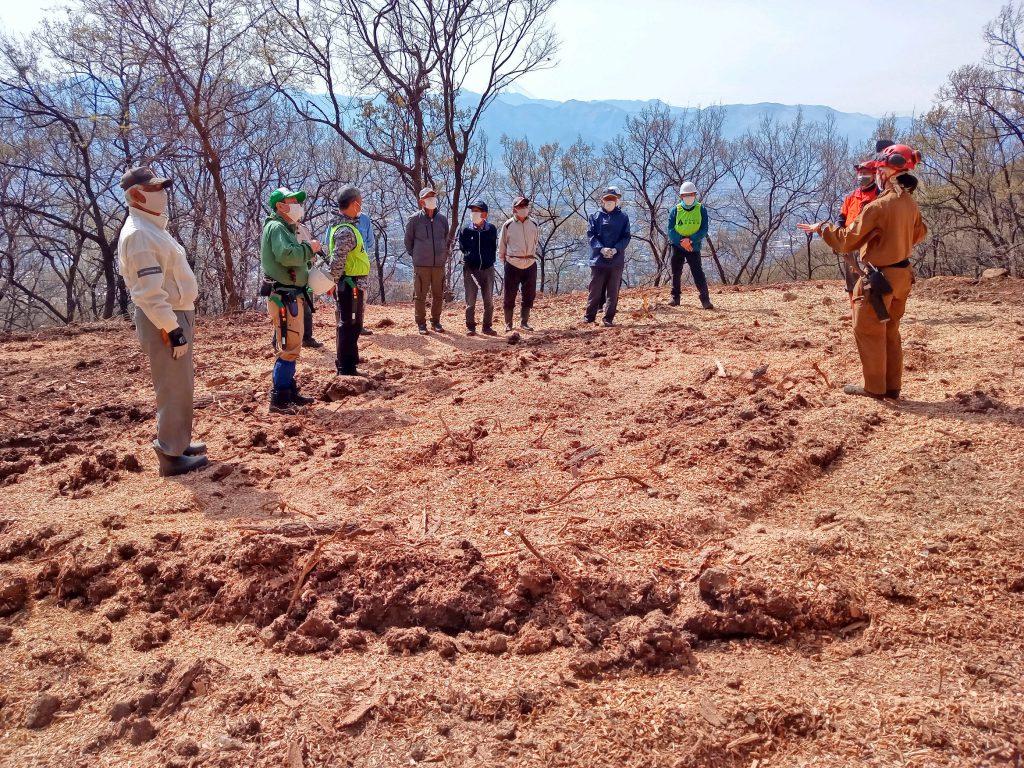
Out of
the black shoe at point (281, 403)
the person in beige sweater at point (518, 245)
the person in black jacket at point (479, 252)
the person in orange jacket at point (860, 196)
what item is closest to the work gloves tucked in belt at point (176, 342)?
the black shoe at point (281, 403)

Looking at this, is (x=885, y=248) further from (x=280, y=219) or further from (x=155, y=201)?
(x=155, y=201)

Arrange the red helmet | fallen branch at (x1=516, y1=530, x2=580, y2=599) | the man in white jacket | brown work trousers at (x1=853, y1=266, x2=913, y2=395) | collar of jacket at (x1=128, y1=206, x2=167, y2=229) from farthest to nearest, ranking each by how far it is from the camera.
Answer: brown work trousers at (x1=853, y1=266, x2=913, y2=395) → the red helmet → collar of jacket at (x1=128, y1=206, x2=167, y2=229) → the man in white jacket → fallen branch at (x1=516, y1=530, x2=580, y2=599)

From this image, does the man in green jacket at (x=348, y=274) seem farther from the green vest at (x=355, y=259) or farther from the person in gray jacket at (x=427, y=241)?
the person in gray jacket at (x=427, y=241)

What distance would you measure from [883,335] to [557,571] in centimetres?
355

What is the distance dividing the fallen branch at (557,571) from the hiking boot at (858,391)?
11.5ft

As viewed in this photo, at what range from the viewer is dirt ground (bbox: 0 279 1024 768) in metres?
2.37

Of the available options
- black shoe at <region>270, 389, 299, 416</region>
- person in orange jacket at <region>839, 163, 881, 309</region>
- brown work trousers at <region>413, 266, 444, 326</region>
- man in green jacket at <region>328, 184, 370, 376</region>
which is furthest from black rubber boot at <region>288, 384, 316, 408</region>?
person in orange jacket at <region>839, 163, 881, 309</region>

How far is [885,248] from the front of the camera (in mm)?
5121

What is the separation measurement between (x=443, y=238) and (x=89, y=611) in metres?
6.69

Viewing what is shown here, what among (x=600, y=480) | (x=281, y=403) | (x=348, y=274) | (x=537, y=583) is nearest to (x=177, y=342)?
(x=281, y=403)

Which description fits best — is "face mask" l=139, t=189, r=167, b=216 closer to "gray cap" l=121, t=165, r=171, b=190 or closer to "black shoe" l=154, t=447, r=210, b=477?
"gray cap" l=121, t=165, r=171, b=190

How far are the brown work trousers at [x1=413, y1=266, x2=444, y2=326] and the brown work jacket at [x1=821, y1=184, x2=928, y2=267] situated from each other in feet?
17.5

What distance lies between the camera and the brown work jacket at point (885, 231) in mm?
4996

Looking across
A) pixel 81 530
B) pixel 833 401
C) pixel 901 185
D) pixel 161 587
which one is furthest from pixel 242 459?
pixel 901 185
